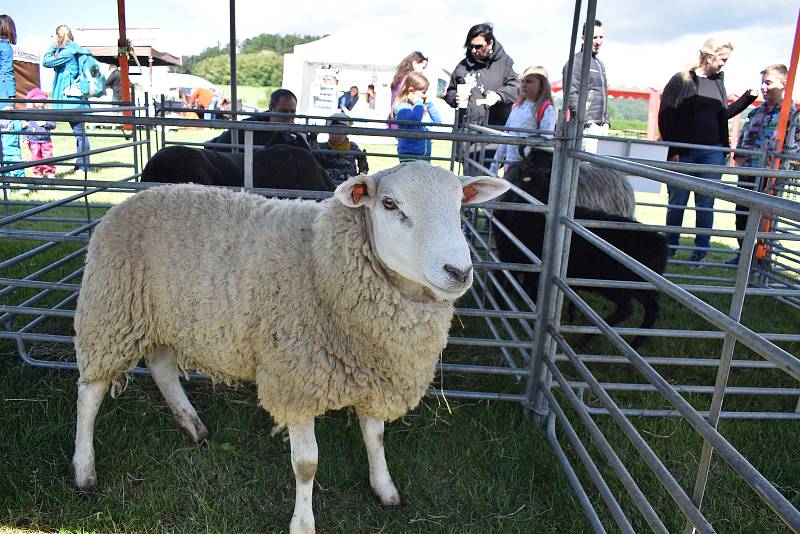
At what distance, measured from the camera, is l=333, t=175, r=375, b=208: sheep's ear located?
215 cm

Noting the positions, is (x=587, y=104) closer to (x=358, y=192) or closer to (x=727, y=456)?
(x=358, y=192)

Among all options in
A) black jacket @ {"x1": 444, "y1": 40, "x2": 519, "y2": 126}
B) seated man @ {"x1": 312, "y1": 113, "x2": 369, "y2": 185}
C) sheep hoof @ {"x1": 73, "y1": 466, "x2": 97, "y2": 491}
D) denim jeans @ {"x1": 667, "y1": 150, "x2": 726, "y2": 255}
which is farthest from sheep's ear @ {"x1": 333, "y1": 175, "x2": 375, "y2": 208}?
denim jeans @ {"x1": 667, "y1": 150, "x2": 726, "y2": 255}

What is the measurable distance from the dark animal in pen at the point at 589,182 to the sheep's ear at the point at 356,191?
3219 millimetres

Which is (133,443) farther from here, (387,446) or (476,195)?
(476,195)

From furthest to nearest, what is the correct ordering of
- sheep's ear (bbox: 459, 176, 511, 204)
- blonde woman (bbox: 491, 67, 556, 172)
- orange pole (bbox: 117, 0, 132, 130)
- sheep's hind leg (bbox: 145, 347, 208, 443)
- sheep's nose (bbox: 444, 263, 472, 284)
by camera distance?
blonde woman (bbox: 491, 67, 556, 172), orange pole (bbox: 117, 0, 132, 130), sheep's hind leg (bbox: 145, 347, 208, 443), sheep's ear (bbox: 459, 176, 511, 204), sheep's nose (bbox: 444, 263, 472, 284)

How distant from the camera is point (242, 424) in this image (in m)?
3.00

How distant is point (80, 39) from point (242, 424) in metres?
21.0

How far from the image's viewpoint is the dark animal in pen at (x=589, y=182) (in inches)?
206

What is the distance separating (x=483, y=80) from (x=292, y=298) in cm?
458

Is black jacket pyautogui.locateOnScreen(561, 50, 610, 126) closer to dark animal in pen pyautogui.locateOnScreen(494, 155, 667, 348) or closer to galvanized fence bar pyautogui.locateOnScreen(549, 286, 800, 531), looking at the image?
dark animal in pen pyautogui.locateOnScreen(494, 155, 667, 348)

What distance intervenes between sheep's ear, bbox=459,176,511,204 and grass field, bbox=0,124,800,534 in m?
1.17

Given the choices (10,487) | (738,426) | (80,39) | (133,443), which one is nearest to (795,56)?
(738,426)

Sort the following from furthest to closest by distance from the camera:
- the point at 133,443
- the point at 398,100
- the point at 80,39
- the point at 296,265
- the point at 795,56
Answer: the point at 80,39 < the point at 398,100 < the point at 795,56 < the point at 133,443 < the point at 296,265

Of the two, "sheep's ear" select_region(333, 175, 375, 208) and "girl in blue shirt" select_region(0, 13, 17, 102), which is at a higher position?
"girl in blue shirt" select_region(0, 13, 17, 102)
